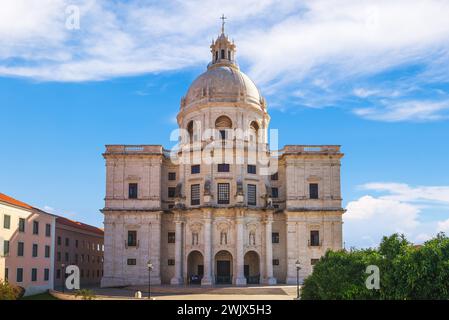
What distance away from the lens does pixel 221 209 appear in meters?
62.6

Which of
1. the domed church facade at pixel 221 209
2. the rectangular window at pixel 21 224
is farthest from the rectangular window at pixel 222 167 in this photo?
the rectangular window at pixel 21 224

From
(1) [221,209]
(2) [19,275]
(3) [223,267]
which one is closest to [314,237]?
(3) [223,267]

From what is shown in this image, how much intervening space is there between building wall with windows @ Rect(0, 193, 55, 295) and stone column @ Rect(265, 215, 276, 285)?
2428cm

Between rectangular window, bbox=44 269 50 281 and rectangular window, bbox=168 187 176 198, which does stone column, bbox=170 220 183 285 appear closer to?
rectangular window, bbox=168 187 176 198

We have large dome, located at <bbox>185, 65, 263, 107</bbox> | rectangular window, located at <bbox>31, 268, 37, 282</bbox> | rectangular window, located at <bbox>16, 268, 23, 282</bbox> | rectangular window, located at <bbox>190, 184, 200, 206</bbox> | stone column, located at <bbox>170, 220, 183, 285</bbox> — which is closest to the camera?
rectangular window, located at <bbox>16, 268, 23, 282</bbox>

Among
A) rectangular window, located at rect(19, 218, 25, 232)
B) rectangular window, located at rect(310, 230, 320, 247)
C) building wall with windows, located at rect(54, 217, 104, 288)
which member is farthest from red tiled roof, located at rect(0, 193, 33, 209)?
rectangular window, located at rect(310, 230, 320, 247)

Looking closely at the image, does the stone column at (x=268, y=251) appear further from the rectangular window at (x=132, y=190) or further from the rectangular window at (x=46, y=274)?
the rectangular window at (x=46, y=274)

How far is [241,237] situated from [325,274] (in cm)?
2701

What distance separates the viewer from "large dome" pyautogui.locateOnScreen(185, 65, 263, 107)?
68062mm

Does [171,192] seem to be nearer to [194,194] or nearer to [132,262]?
[194,194]

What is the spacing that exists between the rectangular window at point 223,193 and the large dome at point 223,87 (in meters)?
11.0
